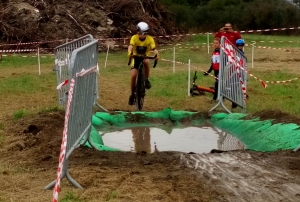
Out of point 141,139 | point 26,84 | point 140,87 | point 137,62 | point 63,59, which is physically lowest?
point 26,84

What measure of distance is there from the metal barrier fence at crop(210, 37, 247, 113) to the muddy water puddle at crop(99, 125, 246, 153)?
112 cm

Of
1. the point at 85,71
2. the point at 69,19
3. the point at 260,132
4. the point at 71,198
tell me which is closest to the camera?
the point at 71,198

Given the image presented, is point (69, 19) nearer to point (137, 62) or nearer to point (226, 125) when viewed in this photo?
point (137, 62)

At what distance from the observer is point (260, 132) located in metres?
10.2

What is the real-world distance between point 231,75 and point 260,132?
9.03 ft

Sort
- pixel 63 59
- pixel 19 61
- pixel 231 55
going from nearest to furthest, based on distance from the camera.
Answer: pixel 63 59
pixel 231 55
pixel 19 61

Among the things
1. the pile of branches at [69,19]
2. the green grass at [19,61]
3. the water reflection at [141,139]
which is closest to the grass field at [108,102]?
the green grass at [19,61]

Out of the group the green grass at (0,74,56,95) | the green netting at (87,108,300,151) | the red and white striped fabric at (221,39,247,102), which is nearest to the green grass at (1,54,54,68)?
the green grass at (0,74,56,95)

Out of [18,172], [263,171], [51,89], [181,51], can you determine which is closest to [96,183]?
[18,172]

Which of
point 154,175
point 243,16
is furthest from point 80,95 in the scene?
point 243,16

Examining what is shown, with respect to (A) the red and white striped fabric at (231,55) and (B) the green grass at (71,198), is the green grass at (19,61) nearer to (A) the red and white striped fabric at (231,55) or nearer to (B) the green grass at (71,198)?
(A) the red and white striped fabric at (231,55)

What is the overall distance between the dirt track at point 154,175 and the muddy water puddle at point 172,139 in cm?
149

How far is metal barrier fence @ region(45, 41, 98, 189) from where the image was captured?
6531 millimetres

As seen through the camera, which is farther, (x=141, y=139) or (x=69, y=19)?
(x=69, y=19)
